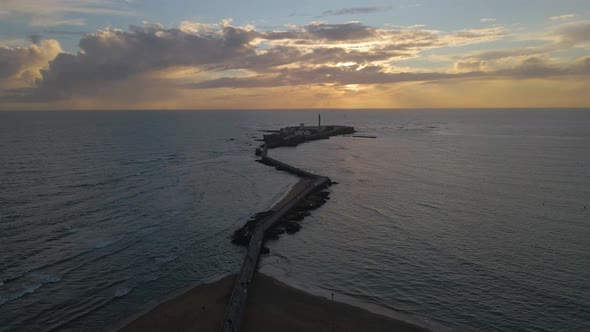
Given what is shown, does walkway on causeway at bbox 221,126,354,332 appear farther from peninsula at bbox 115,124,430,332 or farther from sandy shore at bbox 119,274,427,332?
sandy shore at bbox 119,274,427,332

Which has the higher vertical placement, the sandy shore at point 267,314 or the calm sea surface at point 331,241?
the calm sea surface at point 331,241

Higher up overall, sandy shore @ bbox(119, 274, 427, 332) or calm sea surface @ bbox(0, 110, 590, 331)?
calm sea surface @ bbox(0, 110, 590, 331)

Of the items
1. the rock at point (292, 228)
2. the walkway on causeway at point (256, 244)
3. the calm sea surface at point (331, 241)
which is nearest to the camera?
the walkway on causeway at point (256, 244)

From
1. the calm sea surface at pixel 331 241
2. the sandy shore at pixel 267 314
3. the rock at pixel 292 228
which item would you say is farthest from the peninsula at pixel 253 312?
the rock at pixel 292 228

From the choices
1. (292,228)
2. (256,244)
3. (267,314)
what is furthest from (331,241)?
(267,314)

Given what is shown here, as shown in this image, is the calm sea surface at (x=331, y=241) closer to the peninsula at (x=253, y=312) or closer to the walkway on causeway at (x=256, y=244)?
the walkway on causeway at (x=256, y=244)

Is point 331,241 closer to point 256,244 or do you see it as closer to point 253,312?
point 256,244

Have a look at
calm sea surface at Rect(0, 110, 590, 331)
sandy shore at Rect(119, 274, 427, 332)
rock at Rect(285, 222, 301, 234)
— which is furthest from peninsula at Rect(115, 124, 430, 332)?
rock at Rect(285, 222, 301, 234)

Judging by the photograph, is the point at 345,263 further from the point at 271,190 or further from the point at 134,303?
the point at 271,190

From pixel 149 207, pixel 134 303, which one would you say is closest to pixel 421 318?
pixel 134 303
